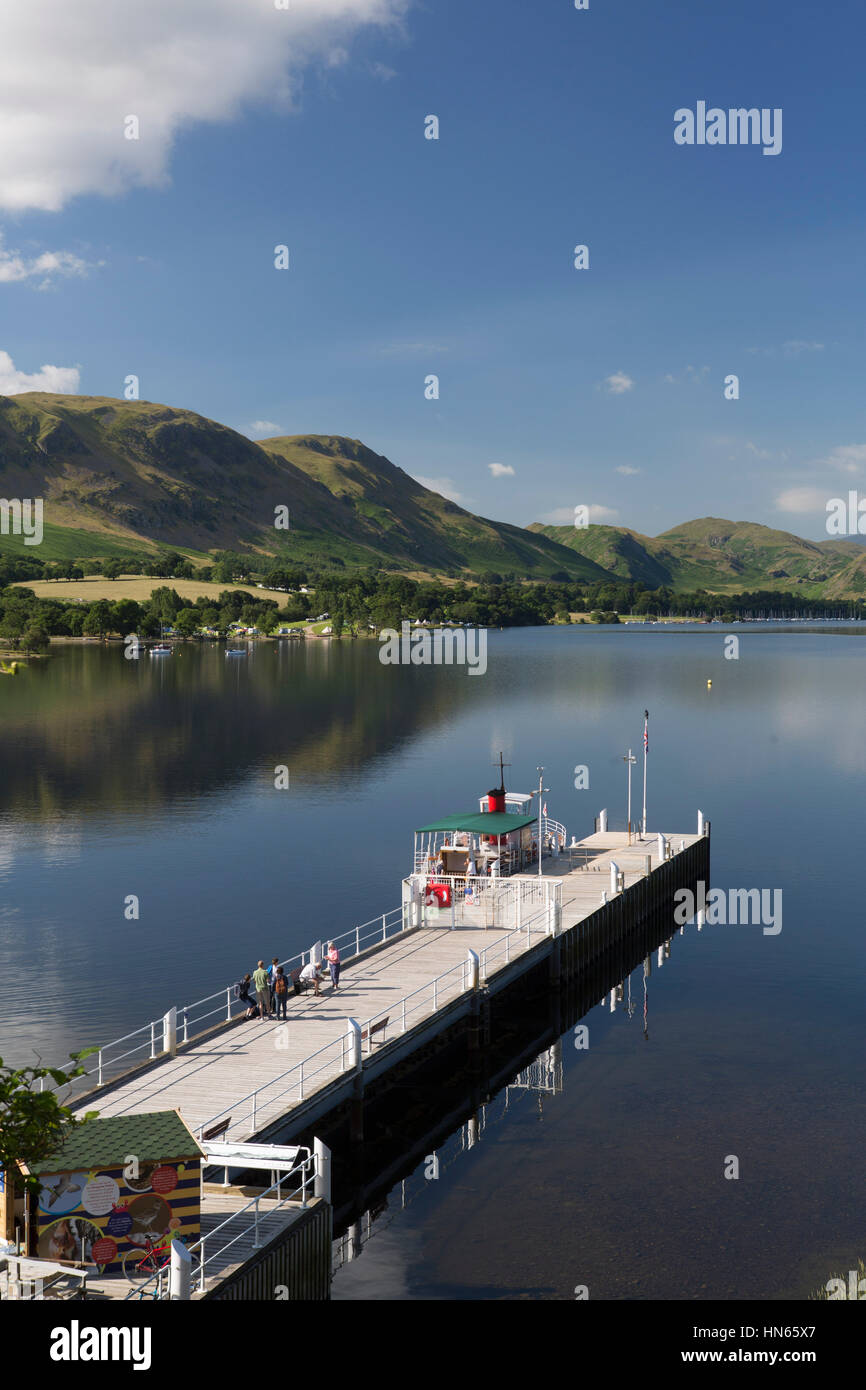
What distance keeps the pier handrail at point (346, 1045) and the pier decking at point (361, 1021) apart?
0.14 ft

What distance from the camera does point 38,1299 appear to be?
750 inches

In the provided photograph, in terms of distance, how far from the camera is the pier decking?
29469mm

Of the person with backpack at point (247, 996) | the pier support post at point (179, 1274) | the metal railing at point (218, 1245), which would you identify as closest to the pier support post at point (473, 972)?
the person with backpack at point (247, 996)

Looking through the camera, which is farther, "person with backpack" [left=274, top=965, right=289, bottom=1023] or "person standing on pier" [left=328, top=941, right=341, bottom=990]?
"person standing on pier" [left=328, top=941, right=341, bottom=990]

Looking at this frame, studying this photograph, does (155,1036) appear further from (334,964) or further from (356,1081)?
(356,1081)

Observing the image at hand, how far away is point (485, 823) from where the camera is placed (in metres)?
53.5

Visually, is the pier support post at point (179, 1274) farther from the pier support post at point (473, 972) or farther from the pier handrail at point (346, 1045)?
the pier support post at point (473, 972)

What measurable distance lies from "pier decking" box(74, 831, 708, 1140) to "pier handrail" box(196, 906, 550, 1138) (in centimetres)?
4

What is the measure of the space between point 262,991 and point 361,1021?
10.4ft

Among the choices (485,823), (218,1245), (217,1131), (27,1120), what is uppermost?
(27,1120)

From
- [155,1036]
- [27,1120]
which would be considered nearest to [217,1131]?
[27,1120]

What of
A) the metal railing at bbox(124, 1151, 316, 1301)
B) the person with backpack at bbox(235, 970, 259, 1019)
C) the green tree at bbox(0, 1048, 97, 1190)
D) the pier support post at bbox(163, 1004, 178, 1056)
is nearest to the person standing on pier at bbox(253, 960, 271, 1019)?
the person with backpack at bbox(235, 970, 259, 1019)

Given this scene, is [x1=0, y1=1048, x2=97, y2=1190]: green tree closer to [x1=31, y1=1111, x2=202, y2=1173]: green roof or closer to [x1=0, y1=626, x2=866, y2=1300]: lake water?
[x1=31, y1=1111, x2=202, y2=1173]: green roof
